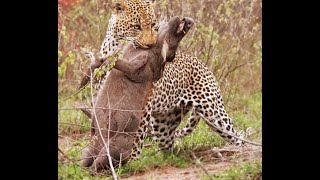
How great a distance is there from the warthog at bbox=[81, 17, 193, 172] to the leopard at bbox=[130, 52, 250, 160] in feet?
1.24

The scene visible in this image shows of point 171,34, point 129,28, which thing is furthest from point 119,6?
point 171,34

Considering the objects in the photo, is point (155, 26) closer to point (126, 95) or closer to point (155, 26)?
point (155, 26)

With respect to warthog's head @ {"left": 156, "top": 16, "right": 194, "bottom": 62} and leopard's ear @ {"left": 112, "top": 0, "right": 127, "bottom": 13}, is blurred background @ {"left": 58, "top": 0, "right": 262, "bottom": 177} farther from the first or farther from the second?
warthog's head @ {"left": 156, "top": 16, "right": 194, "bottom": 62}

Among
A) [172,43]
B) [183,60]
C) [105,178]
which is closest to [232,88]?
[183,60]

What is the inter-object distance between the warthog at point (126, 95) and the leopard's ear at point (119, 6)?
0.44m

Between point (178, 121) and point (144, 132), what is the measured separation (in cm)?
69

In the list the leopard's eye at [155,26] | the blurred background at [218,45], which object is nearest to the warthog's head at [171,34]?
the leopard's eye at [155,26]

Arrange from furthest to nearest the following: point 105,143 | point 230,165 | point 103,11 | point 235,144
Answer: point 103,11 → point 235,144 → point 230,165 → point 105,143

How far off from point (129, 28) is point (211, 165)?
1.16 metres

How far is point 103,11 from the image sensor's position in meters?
8.04

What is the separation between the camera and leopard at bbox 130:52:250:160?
22.8 ft

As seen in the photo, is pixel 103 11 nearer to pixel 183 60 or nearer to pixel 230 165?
pixel 183 60

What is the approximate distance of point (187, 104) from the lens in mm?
7090

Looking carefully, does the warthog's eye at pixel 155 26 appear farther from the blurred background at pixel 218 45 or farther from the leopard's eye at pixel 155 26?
the blurred background at pixel 218 45
